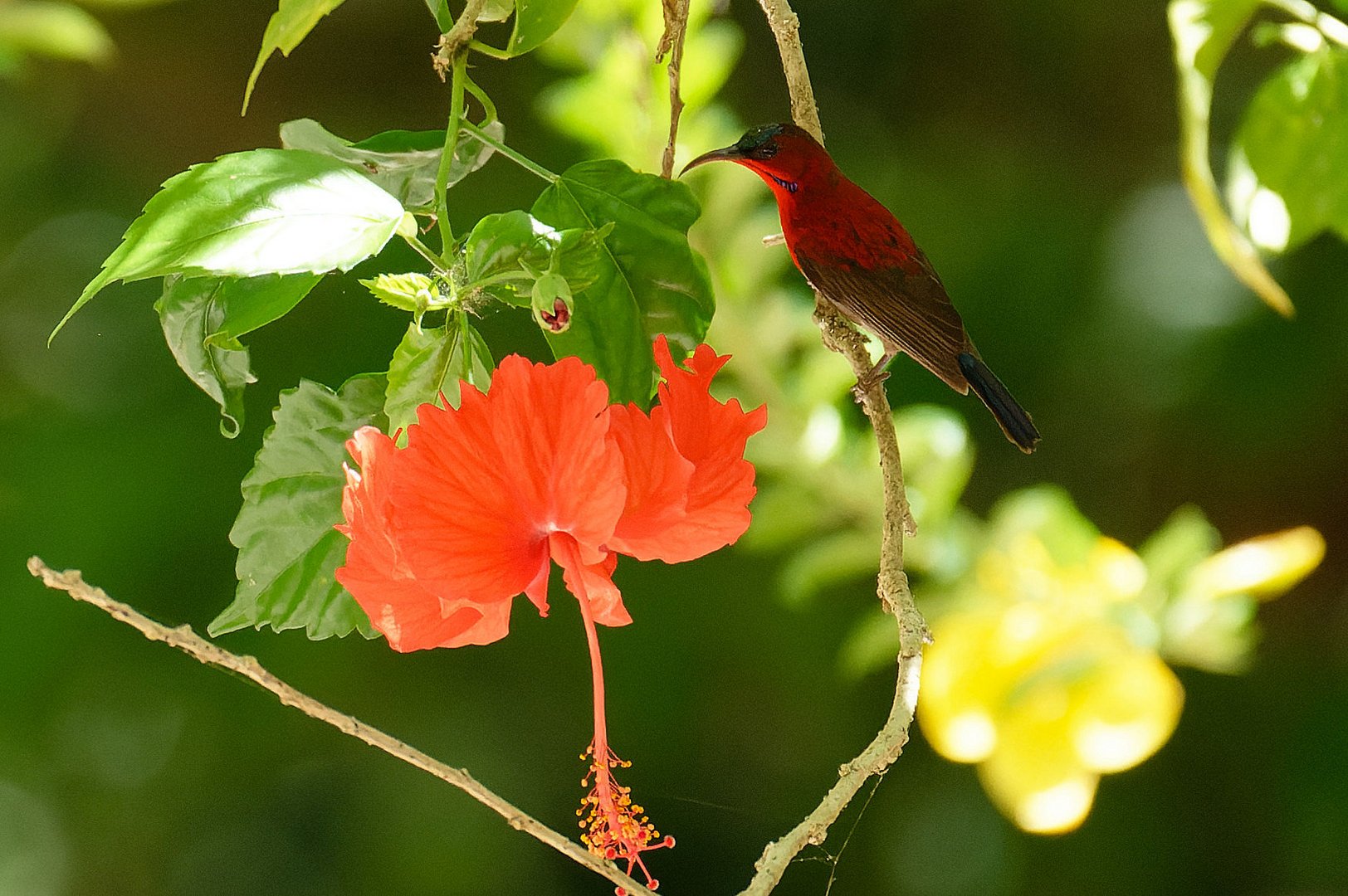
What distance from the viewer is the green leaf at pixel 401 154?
1.07 feet

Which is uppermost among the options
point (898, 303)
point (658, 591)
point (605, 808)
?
point (898, 303)

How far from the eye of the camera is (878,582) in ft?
1.02

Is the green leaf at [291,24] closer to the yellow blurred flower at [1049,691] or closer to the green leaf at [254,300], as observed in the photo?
the green leaf at [254,300]

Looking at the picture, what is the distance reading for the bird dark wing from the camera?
1.21 feet

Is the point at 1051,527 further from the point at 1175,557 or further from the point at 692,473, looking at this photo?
the point at 692,473

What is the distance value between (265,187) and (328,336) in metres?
0.62

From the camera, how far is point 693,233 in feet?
1.98

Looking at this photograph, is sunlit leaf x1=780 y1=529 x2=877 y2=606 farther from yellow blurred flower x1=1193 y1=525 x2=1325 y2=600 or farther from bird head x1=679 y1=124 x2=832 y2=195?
bird head x1=679 y1=124 x2=832 y2=195

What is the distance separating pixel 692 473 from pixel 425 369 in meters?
0.06

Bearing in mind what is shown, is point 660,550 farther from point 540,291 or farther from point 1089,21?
point 1089,21

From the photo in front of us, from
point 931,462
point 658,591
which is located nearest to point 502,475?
point 931,462

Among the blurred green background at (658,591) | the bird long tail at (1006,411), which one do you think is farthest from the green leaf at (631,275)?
the blurred green background at (658,591)

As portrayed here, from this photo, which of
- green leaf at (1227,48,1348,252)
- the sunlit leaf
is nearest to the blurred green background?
the sunlit leaf

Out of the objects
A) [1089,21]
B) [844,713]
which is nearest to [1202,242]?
[1089,21]
